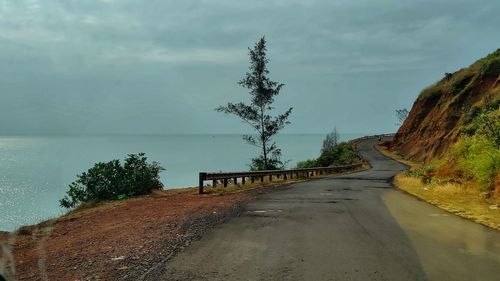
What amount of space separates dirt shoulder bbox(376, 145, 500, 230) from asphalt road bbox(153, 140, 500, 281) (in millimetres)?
580

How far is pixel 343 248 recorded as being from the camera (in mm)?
8703

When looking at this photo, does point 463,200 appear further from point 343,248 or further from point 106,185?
point 106,185

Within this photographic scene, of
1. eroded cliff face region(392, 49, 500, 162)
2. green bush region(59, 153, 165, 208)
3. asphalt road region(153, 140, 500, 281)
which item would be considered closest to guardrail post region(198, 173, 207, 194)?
green bush region(59, 153, 165, 208)

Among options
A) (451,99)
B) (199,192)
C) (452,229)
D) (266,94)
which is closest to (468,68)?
(451,99)

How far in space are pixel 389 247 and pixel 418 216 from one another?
4.59 metres

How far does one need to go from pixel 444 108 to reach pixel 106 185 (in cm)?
5230

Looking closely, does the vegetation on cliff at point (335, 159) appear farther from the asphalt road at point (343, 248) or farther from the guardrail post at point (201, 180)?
the asphalt road at point (343, 248)

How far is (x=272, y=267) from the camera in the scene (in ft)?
24.2

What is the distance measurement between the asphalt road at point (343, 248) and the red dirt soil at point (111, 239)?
71 cm

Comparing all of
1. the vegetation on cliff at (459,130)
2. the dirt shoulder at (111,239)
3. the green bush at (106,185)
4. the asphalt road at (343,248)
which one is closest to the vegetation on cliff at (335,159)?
the vegetation on cliff at (459,130)

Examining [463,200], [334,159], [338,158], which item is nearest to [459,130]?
[338,158]

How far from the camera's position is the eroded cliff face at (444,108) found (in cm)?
5491

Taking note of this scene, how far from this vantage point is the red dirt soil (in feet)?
25.5

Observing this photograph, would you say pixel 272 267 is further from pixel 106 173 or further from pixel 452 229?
pixel 106 173
